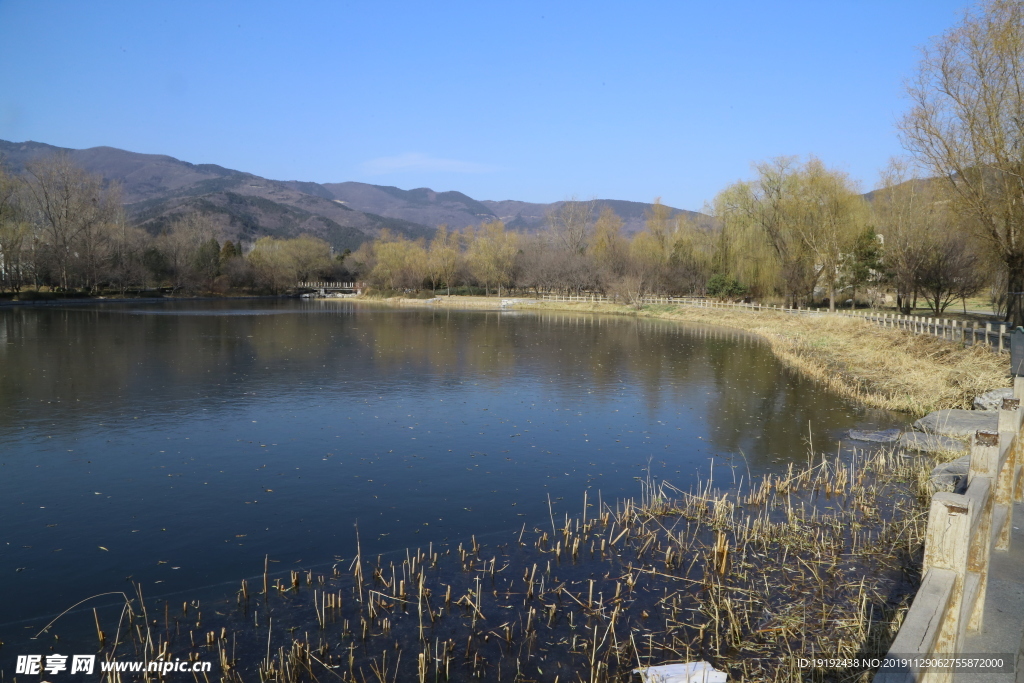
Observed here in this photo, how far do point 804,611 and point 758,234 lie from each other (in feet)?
200

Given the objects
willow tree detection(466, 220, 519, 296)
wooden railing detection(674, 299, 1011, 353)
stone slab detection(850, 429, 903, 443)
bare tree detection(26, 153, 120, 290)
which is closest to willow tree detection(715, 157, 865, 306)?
wooden railing detection(674, 299, 1011, 353)

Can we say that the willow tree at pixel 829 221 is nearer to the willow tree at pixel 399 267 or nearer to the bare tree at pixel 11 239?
the willow tree at pixel 399 267

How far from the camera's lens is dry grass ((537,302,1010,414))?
17.6 metres

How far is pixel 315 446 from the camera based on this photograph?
1373 centimetres

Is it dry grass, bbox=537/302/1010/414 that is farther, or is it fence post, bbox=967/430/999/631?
dry grass, bbox=537/302/1010/414

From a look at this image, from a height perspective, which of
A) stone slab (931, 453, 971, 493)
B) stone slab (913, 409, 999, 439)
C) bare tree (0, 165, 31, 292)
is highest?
bare tree (0, 165, 31, 292)

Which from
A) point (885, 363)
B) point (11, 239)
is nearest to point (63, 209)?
point (11, 239)

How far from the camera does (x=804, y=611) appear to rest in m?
6.76

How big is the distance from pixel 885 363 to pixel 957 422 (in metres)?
11.9

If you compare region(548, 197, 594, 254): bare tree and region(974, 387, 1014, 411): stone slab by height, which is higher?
region(548, 197, 594, 254): bare tree

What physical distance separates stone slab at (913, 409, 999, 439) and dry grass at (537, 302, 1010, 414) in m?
2.56

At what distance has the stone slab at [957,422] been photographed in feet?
42.8

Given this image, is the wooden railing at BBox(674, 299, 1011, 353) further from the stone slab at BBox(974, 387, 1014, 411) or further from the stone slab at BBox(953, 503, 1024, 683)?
the stone slab at BBox(953, 503, 1024, 683)

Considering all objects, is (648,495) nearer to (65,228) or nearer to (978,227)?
(978,227)
